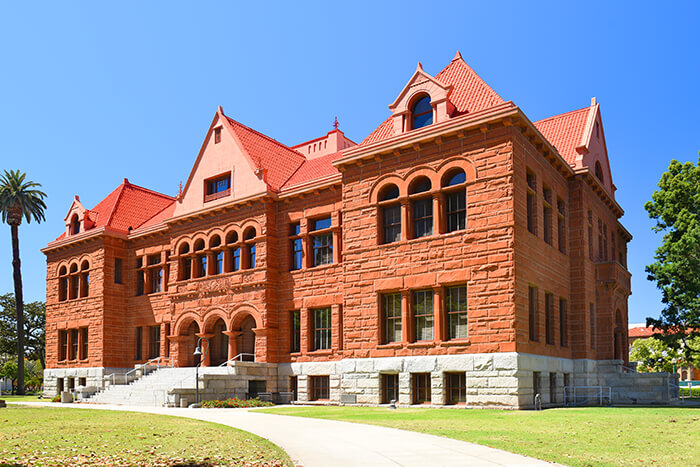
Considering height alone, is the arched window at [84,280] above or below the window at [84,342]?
above

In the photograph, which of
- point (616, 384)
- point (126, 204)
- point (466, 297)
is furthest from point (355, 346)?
point (126, 204)

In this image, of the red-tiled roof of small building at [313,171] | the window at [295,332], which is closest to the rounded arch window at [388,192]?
the red-tiled roof of small building at [313,171]

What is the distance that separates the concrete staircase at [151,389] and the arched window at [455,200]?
13.3 m

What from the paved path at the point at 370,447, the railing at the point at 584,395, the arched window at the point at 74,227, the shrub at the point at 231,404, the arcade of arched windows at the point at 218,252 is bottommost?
the shrub at the point at 231,404

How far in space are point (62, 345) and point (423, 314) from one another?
29716mm

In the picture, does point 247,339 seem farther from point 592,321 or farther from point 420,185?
point 592,321

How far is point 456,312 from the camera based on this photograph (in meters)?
25.4

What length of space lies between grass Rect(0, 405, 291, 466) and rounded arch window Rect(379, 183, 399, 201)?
12542 millimetres

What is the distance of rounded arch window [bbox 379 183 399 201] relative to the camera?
92.0 feet

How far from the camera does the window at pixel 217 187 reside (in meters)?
36.1

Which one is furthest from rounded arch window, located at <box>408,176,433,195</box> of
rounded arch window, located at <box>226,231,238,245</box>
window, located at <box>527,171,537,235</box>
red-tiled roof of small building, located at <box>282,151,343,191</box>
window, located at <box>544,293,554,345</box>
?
rounded arch window, located at <box>226,231,238,245</box>

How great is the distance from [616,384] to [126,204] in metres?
32.4

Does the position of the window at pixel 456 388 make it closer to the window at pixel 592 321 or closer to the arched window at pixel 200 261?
the window at pixel 592 321

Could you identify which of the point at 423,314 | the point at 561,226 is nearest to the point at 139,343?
the point at 423,314
